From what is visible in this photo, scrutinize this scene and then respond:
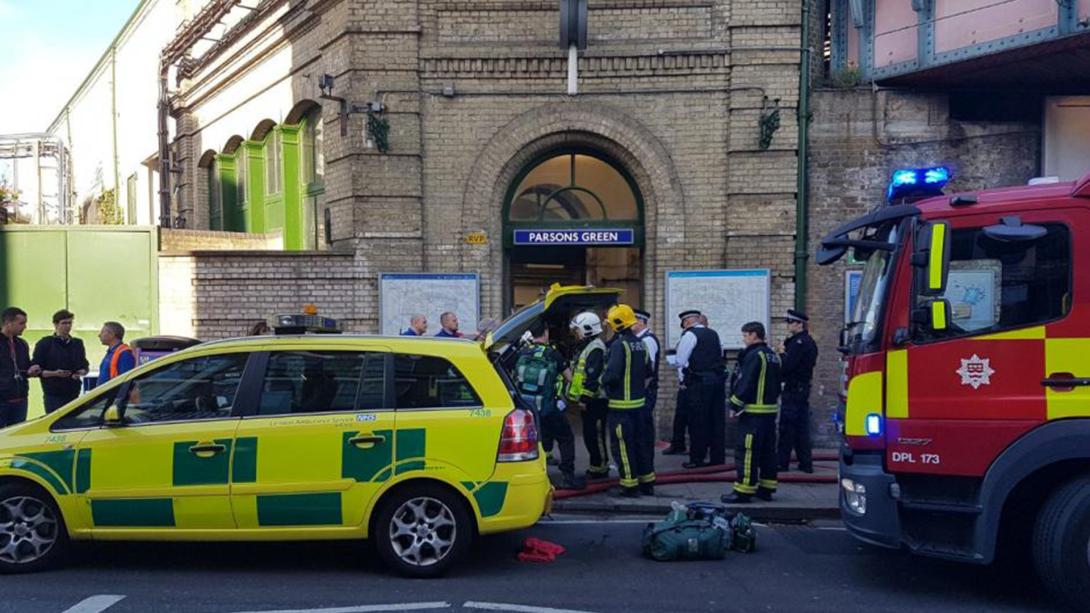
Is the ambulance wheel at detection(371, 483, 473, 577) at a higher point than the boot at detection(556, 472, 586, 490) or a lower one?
higher

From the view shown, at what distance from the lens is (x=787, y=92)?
10617mm

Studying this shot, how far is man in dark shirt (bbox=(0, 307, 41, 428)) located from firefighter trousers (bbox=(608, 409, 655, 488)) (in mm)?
5669

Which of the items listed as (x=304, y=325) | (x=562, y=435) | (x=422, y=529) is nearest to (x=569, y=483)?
(x=562, y=435)

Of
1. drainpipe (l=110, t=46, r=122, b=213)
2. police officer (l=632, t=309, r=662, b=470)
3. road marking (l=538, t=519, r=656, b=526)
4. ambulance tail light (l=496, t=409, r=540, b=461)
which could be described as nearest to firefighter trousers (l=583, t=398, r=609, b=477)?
police officer (l=632, t=309, r=662, b=470)

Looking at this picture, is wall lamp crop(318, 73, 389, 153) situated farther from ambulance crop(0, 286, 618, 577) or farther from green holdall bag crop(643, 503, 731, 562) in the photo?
green holdall bag crop(643, 503, 731, 562)

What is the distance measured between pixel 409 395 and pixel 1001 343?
3.73 metres

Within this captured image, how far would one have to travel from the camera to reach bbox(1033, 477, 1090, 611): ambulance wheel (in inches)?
190

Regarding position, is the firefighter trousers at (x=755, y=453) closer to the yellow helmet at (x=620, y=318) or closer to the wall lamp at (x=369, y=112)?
the yellow helmet at (x=620, y=318)

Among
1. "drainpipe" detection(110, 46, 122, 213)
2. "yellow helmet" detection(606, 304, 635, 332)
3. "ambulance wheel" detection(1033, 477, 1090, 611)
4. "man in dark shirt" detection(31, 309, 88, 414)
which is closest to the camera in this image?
"ambulance wheel" detection(1033, 477, 1090, 611)

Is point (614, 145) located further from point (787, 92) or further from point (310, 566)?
point (310, 566)

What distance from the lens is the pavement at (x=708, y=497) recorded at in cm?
749

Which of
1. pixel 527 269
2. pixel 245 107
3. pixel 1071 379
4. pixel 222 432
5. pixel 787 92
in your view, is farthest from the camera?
pixel 245 107

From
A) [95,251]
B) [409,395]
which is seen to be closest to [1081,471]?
[409,395]

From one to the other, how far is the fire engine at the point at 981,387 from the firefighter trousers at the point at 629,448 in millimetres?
2574
